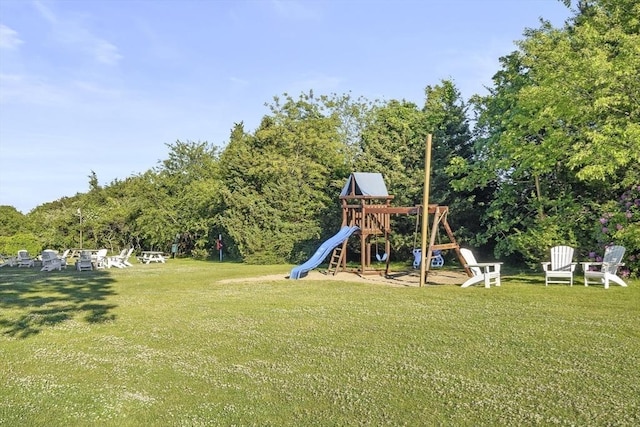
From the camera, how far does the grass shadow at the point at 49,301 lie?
857 centimetres

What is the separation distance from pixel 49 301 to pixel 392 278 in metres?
9.53

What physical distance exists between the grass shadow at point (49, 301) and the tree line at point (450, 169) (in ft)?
31.5

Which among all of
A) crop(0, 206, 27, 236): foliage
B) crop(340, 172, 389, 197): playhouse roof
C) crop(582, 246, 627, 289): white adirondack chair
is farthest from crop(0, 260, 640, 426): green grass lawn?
crop(0, 206, 27, 236): foliage

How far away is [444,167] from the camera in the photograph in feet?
71.6

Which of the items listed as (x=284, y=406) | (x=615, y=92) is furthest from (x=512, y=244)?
(x=284, y=406)

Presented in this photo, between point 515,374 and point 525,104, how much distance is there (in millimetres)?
12984

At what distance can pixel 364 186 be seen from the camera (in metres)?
18.0

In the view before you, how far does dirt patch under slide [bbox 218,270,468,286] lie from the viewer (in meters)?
14.7

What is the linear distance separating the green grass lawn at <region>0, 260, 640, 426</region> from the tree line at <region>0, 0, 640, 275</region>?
18.3ft

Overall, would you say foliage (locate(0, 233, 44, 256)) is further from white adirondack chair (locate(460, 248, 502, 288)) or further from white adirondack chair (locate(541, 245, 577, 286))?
white adirondack chair (locate(541, 245, 577, 286))

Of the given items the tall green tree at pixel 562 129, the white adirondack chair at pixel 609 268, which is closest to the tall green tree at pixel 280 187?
the tall green tree at pixel 562 129

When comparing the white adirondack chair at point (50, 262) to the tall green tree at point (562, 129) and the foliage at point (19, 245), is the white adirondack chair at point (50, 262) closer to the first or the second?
the foliage at point (19, 245)

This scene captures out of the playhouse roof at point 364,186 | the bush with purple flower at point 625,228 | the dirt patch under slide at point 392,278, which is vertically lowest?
the dirt patch under slide at point 392,278

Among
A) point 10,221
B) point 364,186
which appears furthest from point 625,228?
point 10,221
